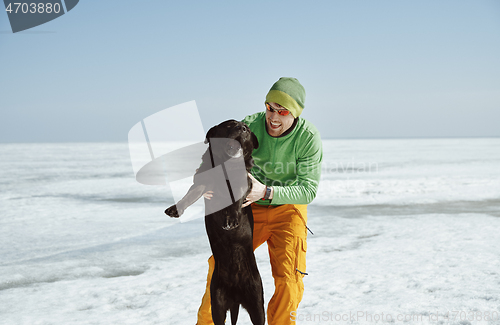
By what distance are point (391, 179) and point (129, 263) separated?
10662mm

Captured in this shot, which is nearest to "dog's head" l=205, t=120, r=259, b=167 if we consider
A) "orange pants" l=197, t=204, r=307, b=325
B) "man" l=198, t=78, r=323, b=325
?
"man" l=198, t=78, r=323, b=325

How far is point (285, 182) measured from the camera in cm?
301

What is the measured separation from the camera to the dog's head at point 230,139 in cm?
209

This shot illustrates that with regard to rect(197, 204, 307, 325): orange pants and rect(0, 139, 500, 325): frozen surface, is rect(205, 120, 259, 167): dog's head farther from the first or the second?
rect(0, 139, 500, 325): frozen surface

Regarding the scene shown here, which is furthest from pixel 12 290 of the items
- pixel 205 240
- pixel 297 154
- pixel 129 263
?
pixel 297 154

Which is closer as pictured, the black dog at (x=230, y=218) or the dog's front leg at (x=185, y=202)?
the dog's front leg at (x=185, y=202)

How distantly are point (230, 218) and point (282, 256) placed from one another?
783 mm

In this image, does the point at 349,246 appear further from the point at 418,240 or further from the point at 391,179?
the point at 391,179

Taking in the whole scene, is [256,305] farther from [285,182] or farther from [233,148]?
[285,182]

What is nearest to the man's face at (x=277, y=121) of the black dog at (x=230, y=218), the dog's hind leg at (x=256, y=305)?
the black dog at (x=230, y=218)

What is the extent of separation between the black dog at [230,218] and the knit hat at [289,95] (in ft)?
1.41

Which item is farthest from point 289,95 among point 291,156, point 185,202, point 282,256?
point 282,256

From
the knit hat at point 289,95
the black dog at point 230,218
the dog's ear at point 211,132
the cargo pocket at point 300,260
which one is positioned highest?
the knit hat at point 289,95

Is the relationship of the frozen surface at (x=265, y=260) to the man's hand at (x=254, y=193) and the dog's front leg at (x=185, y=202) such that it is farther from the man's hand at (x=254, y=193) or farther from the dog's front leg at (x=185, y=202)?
the dog's front leg at (x=185, y=202)
